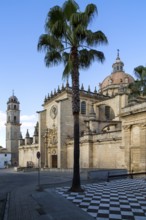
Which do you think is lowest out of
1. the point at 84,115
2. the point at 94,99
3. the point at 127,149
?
the point at 127,149

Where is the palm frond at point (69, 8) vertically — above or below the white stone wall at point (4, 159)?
above

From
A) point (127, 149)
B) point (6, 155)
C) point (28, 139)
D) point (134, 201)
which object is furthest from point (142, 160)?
point (6, 155)

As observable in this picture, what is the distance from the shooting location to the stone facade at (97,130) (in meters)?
25.2

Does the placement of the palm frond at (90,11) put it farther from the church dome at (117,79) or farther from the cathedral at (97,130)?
the church dome at (117,79)

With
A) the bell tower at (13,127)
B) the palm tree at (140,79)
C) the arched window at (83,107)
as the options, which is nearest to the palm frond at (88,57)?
the palm tree at (140,79)

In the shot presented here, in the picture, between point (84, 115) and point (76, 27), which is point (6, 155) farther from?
point (76, 27)

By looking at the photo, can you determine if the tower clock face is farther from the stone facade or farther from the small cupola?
the small cupola

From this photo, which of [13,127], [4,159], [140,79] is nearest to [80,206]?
[140,79]

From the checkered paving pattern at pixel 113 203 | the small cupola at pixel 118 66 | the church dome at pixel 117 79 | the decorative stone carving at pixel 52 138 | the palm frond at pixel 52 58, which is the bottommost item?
the checkered paving pattern at pixel 113 203

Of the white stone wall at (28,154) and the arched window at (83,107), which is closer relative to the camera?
the arched window at (83,107)

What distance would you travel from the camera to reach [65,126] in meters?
47.6

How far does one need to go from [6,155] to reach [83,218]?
7910cm

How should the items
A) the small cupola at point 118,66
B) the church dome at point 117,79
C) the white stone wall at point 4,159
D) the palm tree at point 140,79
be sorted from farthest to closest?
the white stone wall at point 4,159, the small cupola at point 118,66, the church dome at point 117,79, the palm tree at point 140,79

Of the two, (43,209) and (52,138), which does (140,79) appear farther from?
(52,138)
